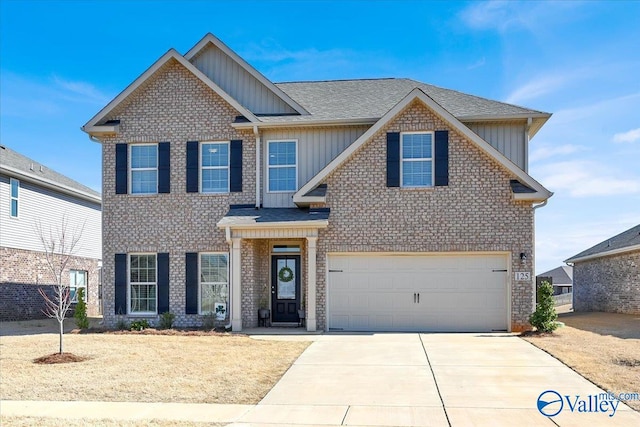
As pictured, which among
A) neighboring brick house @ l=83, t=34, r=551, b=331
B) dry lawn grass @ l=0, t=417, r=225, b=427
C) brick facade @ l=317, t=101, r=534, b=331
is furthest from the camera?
neighboring brick house @ l=83, t=34, r=551, b=331

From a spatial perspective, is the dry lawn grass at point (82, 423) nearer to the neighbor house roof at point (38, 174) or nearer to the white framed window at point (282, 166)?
the white framed window at point (282, 166)

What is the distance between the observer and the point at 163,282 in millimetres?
17203

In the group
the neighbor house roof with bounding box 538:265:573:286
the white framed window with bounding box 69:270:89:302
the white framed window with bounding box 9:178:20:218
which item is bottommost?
the neighbor house roof with bounding box 538:265:573:286

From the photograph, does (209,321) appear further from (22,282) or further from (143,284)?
(22,282)

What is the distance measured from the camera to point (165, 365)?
1089 centimetres

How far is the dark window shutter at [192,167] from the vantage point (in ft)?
56.7

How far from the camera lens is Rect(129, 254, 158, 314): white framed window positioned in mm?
17391

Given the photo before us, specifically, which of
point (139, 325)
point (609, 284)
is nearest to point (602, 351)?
point (139, 325)

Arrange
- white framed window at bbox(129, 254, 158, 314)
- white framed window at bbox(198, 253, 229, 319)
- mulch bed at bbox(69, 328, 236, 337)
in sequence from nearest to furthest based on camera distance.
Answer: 1. mulch bed at bbox(69, 328, 236, 337)
2. white framed window at bbox(198, 253, 229, 319)
3. white framed window at bbox(129, 254, 158, 314)

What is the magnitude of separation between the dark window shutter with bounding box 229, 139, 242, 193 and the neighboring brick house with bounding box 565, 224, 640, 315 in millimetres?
14757

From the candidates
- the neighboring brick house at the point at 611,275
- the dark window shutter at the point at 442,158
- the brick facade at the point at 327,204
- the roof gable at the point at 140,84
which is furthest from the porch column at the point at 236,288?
the neighboring brick house at the point at 611,275

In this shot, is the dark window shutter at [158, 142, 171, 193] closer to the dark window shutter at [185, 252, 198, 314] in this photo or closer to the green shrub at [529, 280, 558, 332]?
the dark window shutter at [185, 252, 198, 314]

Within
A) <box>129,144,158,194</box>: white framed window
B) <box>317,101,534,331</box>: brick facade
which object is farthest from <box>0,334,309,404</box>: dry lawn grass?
<box>129,144,158,194</box>: white framed window

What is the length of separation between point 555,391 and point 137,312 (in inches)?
496
